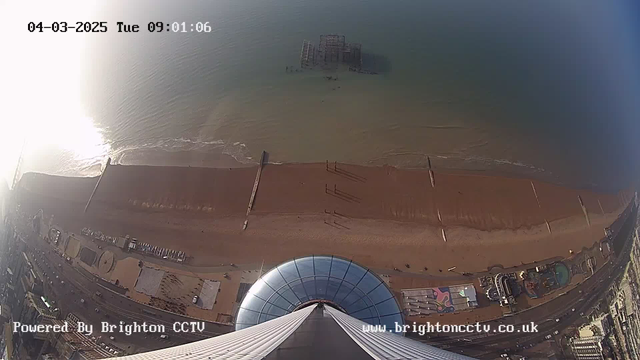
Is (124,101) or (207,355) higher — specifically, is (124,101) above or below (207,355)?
above

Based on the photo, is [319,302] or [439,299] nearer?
[319,302]

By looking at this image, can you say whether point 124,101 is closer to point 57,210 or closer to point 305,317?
point 57,210

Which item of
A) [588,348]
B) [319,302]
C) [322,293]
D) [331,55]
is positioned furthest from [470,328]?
[331,55]

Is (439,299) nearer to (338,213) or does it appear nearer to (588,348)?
(338,213)

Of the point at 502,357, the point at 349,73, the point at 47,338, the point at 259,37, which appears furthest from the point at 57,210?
the point at 502,357

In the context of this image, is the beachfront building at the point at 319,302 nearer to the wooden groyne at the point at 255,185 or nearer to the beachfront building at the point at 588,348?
the wooden groyne at the point at 255,185
